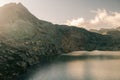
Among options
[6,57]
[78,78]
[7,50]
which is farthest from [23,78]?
[7,50]

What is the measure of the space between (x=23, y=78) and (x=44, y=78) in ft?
34.8

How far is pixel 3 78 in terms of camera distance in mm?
109062

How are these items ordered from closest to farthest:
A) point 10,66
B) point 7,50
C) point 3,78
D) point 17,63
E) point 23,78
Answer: point 3,78, point 23,78, point 10,66, point 17,63, point 7,50

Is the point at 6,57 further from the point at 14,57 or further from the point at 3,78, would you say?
the point at 3,78

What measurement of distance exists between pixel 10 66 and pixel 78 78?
145 ft

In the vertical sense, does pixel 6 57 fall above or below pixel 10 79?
above

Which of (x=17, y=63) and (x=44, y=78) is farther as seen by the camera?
(x=17, y=63)

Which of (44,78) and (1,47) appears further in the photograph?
(1,47)

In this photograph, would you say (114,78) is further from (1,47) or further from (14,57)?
(1,47)

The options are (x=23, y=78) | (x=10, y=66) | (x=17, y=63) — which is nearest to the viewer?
(x=23, y=78)

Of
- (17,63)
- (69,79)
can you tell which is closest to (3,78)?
(69,79)

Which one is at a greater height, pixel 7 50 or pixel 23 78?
pixel 7 50

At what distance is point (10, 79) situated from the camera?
109 metres

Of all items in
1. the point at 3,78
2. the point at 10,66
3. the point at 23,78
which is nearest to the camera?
the point at 3,78
